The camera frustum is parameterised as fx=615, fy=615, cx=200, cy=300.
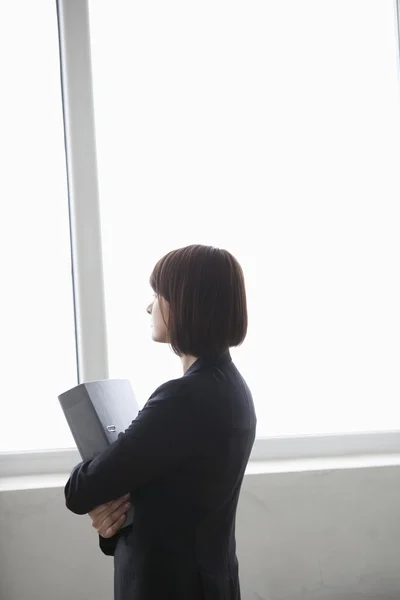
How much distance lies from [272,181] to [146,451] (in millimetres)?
A: 1369

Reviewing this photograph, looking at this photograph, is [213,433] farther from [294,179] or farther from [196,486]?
[294,179]

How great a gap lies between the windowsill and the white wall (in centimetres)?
2

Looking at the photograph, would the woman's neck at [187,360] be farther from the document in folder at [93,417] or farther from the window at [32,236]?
the window at [32,236]

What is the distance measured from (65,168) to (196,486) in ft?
4.47

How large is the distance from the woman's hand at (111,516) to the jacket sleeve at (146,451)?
0.10 meters

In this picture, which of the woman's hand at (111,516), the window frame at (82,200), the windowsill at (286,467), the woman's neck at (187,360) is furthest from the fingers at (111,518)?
the window frame at (82,200)

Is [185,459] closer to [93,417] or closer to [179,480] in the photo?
[179,480]

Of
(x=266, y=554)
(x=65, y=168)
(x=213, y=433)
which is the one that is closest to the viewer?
(x=213, y=433)

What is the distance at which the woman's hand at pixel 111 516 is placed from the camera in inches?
43.4

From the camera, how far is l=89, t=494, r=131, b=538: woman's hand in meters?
1.10

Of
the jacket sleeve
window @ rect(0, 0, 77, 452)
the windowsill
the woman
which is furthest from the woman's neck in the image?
window @ rect(0, 0, 77, 452)

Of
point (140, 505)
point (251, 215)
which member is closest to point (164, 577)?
point (140, 505)

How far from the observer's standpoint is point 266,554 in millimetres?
1887

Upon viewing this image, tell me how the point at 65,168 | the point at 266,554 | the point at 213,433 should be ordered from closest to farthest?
1. the point at 213,433
2. the point at 266,554
3. the point at 65,168
